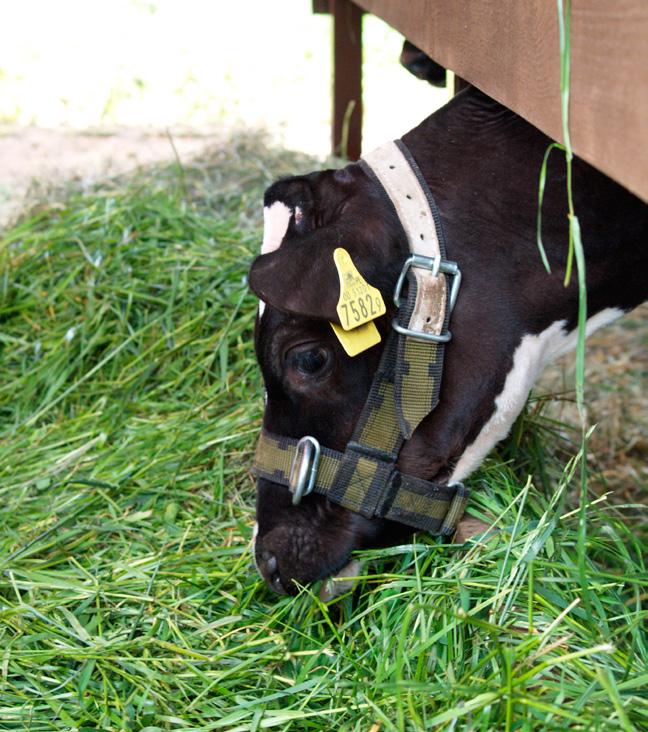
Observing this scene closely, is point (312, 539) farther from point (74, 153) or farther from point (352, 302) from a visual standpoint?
point (74, 153)

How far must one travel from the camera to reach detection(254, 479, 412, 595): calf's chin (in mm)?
2623

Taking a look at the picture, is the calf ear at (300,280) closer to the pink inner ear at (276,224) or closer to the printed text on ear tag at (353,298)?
the printed text on ear tag at (353,298)

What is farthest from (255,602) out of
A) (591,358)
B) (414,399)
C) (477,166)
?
(591,358)

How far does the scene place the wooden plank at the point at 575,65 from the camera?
1.55 meters

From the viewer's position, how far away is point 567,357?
15.4 feet

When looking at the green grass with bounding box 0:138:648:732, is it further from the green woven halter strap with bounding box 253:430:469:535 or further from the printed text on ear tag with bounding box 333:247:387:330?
the printed text on ear tag with bounding box 333:247:387:330

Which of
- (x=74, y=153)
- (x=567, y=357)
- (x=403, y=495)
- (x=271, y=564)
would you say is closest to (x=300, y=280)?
(x=403, y=495)

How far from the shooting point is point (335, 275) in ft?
7.82

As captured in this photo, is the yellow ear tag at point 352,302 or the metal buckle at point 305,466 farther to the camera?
the metal buckle at point 305,466

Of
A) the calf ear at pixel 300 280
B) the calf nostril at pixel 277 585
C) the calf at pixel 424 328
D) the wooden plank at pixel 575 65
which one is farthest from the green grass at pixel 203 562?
the wooden plank at pixel 575 65

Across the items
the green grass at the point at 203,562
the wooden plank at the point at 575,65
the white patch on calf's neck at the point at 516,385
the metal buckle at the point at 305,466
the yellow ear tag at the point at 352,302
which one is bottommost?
the green grass at the point at 203,562

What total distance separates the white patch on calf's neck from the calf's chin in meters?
0.25

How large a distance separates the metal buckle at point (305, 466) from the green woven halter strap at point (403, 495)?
0.04ft

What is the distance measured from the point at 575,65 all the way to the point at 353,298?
0.78m
